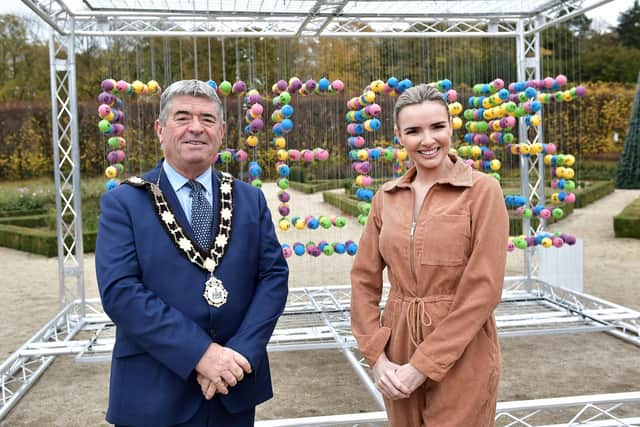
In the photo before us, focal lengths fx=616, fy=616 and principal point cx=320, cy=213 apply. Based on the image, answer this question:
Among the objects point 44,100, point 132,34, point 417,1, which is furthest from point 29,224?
point 417,1

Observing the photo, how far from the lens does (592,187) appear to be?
655 inches

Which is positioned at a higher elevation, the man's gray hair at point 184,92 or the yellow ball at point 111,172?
the man's gray hair at point 184,92

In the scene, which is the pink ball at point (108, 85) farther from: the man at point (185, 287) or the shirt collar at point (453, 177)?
the shirt collar at point (453, 177)

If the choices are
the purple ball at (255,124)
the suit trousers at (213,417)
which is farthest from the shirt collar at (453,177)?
the purple ball at (255,124)

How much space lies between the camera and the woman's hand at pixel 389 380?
1.63 m

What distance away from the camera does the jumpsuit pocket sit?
64.6 inches

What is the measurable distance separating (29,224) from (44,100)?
377 cm

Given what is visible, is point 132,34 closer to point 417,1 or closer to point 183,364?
point 417,1

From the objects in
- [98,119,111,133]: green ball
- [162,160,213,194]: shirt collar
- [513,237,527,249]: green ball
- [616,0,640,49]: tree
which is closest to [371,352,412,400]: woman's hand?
[162,160,213,194]: shirt collar

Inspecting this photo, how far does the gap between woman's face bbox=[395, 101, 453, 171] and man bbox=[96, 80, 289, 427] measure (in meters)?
0.51

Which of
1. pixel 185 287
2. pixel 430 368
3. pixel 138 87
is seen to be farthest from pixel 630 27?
pixel 185 287

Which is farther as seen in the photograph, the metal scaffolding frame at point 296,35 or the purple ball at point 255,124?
the purple ball at point 255,124

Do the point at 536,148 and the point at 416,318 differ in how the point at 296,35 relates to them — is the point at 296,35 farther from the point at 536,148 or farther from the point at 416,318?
the point at 416,318

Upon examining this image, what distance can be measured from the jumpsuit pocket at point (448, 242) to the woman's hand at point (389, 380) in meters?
0.30
